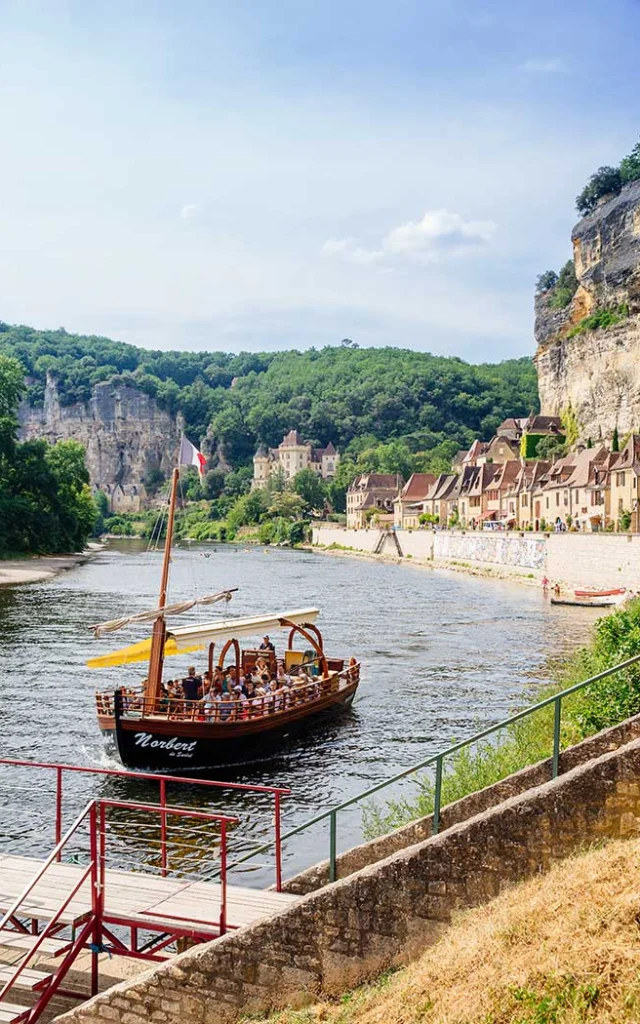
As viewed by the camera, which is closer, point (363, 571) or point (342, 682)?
point (342, 682)

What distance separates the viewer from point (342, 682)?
26609mm

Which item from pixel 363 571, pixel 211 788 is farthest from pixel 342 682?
pixel 363 571

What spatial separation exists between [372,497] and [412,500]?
47.1 feet

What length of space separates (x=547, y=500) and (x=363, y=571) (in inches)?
784

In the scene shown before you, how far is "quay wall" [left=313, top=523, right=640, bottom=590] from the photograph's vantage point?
173ft

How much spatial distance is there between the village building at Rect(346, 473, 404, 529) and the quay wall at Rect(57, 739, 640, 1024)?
13692 centimetres

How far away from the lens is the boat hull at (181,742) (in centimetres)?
2066

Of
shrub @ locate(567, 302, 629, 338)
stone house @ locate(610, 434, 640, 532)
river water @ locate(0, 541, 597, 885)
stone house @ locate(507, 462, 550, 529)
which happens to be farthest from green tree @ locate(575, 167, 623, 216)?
river water @ locate(0, 541, 597, 885)

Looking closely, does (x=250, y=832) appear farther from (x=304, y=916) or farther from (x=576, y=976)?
(x=576, y=976)

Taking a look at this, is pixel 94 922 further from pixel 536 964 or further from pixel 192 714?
pixel 192 714

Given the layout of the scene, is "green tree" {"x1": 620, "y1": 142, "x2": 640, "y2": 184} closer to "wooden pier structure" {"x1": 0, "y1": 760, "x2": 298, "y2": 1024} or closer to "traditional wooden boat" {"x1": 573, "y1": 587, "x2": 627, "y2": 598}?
"traditional wooden boat" {"x1": 573, "y1": 587, "x2": 627, "y2": 598}

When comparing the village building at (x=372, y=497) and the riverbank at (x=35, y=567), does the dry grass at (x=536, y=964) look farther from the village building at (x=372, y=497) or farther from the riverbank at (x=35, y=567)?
the village building at (x=372, y=497)

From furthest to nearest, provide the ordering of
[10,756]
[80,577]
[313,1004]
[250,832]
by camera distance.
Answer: [80,577]
[10,756]
[250,832]
[313,1004]

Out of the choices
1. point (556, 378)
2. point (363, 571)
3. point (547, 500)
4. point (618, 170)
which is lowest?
point (363, 571)
